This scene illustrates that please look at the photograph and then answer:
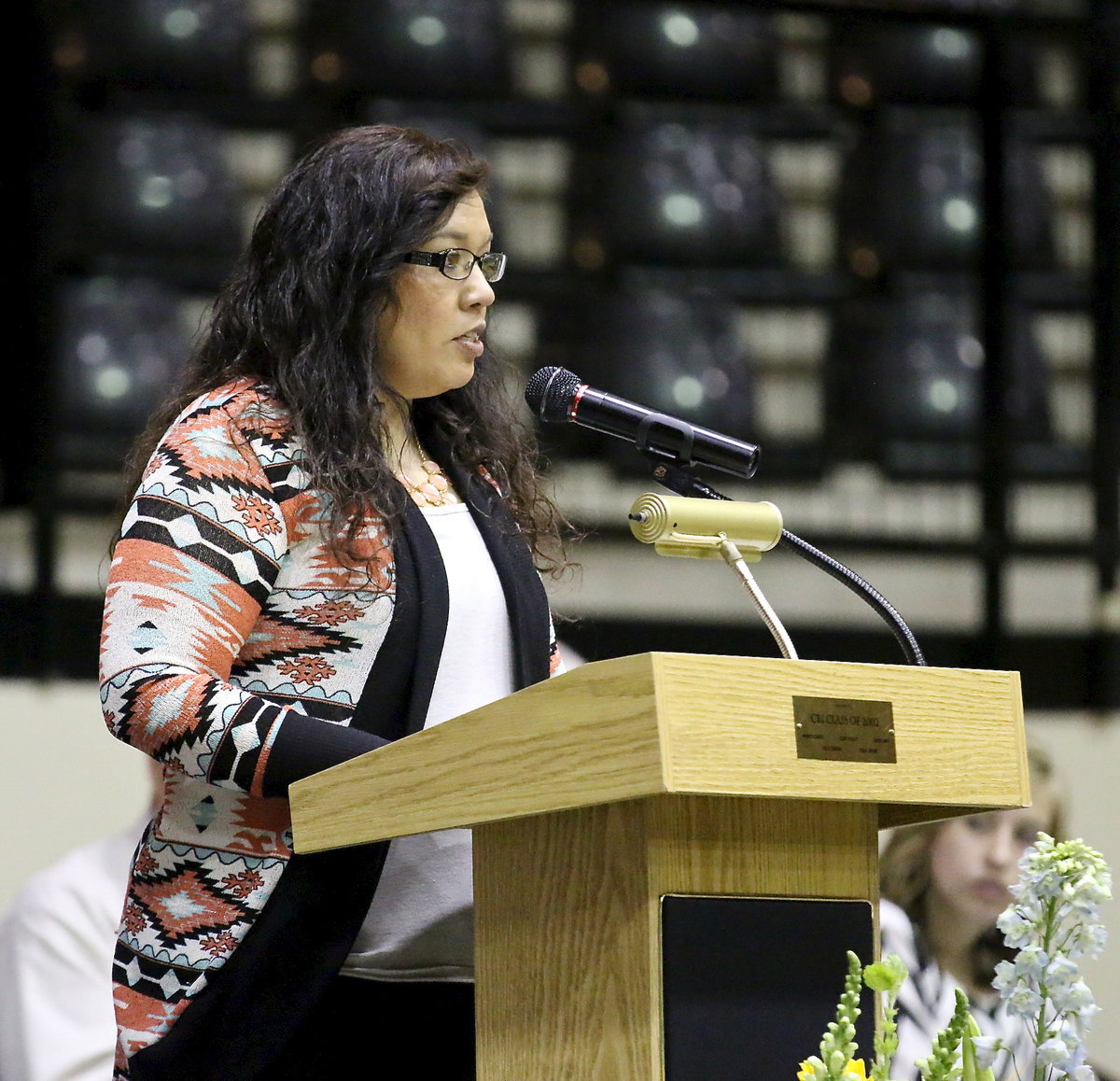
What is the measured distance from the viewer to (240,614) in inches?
52.2

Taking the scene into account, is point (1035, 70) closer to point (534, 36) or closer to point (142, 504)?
point (534, 36)

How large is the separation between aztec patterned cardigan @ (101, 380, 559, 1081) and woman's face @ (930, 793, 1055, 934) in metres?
1.82

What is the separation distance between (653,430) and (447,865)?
382mm

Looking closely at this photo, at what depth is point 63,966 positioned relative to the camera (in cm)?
261

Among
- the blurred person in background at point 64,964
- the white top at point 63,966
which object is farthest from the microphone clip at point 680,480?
the white top at point 63,966

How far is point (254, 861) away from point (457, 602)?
0.85ft

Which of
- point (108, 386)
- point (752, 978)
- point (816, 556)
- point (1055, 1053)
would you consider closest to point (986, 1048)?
point (1055, 1053)

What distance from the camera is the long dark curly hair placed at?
1.45 metres

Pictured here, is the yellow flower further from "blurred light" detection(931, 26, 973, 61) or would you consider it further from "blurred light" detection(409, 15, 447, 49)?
"blurred light" detection(931, 26, 973, 61)

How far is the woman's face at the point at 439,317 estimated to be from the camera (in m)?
1.52

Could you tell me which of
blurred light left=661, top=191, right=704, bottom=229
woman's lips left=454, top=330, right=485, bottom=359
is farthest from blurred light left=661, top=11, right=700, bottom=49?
woman's lips left=454, top=330, right=485, bottom=359

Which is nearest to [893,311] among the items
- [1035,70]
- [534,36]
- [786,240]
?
[786,240]

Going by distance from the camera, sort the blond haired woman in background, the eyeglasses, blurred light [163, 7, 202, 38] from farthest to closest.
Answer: blurred light [163, 7, 202, 38]
the blond haired woman in background
the eyeglasses

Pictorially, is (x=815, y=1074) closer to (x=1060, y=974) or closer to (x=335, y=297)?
(x=1060, y=974)
